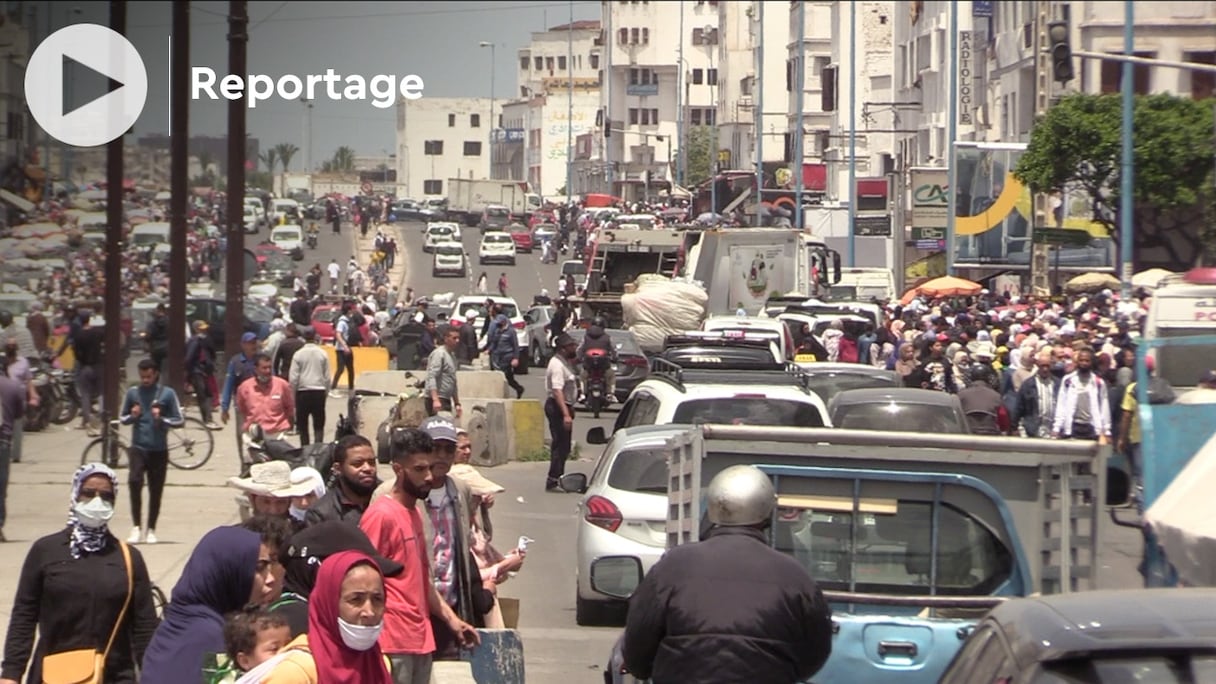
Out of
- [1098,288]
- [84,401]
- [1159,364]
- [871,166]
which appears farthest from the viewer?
[871,166]

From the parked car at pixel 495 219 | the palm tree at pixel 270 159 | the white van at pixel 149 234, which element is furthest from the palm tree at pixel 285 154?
the white van at pixel 149 234

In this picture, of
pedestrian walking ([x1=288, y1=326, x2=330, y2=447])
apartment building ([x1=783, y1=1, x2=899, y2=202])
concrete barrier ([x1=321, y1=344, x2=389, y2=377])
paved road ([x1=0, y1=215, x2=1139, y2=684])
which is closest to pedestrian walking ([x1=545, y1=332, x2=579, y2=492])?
paved road ([x1=0, y1=215, x2=1139, y2=684])

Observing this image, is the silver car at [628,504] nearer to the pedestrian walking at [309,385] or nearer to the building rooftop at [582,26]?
the pedestrian walking at [309,385]

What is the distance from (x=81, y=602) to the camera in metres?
6.79

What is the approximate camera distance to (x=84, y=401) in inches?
1037

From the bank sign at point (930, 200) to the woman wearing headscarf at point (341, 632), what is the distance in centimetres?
5011

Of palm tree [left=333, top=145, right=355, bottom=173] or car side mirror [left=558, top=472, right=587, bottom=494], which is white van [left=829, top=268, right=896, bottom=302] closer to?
car side mirror [left=558, top=472, right=587, bottom=494]

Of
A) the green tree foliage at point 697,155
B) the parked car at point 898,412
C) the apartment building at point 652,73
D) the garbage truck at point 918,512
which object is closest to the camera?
the garbage truck at point 918,512

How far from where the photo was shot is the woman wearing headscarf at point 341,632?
5160 mm

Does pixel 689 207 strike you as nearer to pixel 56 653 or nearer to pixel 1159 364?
pixel 1159 364

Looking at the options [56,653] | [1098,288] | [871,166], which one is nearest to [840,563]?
[56,653]

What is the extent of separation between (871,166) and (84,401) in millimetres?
61284

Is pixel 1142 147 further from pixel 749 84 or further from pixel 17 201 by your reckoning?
pixel 749 84

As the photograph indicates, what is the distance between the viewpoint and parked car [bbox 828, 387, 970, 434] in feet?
51.8
